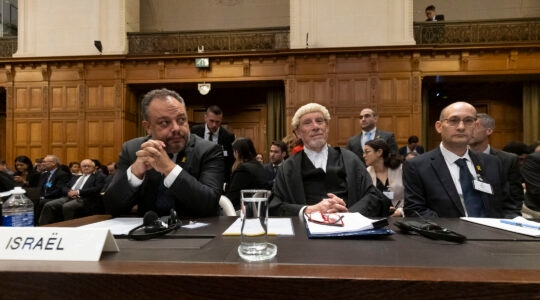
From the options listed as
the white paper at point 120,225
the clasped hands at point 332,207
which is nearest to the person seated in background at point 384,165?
the clasped hands at point 332,207

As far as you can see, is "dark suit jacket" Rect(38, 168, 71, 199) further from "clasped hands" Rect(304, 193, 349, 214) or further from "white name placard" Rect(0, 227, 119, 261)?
"white name placard" Rect(0, 227, 119, 261)

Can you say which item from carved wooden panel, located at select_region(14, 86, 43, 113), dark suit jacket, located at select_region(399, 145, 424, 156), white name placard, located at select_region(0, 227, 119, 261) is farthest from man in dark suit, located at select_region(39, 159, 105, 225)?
dark suit jacket, located at select_region(399, 145, 424, 156)

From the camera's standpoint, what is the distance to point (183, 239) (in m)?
1.06

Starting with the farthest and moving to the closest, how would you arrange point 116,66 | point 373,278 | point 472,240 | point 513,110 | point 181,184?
1. point 513,110
2. point 116,66
3. point 181,184
4. point 472,240
5. point 373,278

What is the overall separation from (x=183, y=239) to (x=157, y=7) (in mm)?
9668

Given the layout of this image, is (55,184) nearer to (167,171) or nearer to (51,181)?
(51,181)

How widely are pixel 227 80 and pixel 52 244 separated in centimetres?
724

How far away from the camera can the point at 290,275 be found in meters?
0.68

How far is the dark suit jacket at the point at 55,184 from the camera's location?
17.7 feet

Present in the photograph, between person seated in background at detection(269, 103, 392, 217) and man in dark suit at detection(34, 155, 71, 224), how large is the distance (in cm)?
462

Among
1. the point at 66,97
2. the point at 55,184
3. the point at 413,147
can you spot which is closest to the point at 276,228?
the point at 55,184

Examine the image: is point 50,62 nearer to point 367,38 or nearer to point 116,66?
point 116,66

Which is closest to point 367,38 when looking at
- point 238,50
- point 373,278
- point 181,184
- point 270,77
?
point 270,77

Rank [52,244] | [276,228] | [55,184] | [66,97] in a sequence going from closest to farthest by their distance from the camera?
1. [52,244]
2. [276,228]
3. [55,184]
4. [66,97]
